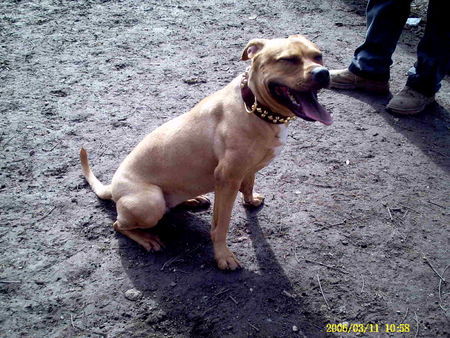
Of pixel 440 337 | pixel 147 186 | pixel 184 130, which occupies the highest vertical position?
pixel 184 130

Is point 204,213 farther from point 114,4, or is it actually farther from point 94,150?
point 114,4

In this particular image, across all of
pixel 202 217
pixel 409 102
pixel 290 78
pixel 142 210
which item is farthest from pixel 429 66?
pixel 142 210

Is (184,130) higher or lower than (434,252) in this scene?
higher

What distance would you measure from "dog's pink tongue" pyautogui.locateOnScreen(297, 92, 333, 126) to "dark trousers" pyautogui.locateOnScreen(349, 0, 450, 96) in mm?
2594

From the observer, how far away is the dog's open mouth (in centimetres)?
240

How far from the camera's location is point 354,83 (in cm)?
479

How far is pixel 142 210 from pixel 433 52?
146 inches

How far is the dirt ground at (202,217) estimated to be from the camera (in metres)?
2.55

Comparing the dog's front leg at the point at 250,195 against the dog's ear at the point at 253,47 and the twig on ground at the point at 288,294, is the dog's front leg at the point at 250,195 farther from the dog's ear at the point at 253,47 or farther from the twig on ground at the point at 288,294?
the dog's ear at the point at 253,47

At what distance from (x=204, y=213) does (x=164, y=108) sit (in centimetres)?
169

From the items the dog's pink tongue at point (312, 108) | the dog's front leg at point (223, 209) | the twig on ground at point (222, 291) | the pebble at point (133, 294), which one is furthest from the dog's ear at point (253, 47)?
the pebble at point (133, 294)

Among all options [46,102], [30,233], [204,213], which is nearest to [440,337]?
[204,213]

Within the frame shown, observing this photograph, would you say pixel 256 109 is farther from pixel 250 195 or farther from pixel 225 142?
pixel 250 195

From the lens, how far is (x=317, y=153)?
3.93 meters
